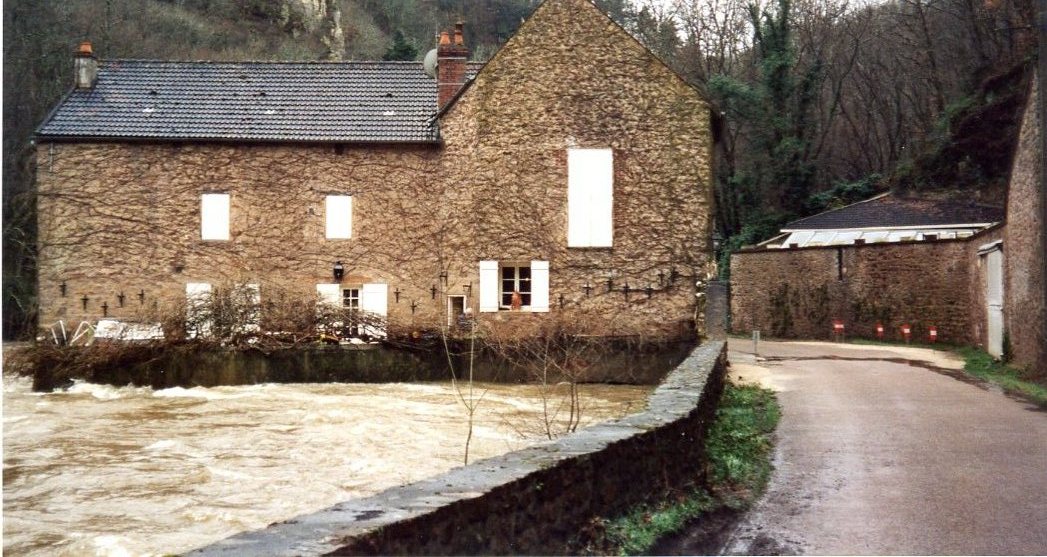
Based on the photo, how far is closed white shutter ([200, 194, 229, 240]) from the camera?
22.5 meters

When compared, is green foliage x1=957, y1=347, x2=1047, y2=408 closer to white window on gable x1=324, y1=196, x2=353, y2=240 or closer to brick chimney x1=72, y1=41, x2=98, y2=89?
white window on gable x1=324, y1=196, x2=353, y2=240

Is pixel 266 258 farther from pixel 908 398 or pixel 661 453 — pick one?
pixel 661 453

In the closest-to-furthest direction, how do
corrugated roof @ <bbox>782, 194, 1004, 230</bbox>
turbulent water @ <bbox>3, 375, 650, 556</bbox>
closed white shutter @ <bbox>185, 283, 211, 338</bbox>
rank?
1. turbulent water @ <bbox>3, 375, 650, 556</bbox>
2. closed white shutter @ <bbox>185, 283, 211, 338</bbox>
3. corrugated roof @ <bbox>782, 194, 1004, 230</bbox>

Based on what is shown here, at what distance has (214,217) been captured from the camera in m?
22.5

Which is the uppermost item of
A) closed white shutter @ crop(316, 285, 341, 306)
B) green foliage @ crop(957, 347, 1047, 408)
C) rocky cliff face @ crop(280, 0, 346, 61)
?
rocky cliff face @ crop(280, 0, 346, 61)

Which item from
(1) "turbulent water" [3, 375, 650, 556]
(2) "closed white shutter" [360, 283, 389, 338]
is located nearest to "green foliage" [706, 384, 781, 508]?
(1) "turbulent water" [3, 375, 650, 556]

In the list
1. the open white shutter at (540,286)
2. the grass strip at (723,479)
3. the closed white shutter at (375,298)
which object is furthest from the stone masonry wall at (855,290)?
the grass strip at (723,479)

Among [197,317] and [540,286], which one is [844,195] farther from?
[197,317]

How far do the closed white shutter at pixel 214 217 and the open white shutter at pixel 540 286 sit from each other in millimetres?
6840

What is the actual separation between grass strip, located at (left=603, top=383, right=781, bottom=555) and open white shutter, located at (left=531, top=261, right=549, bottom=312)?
8.69m

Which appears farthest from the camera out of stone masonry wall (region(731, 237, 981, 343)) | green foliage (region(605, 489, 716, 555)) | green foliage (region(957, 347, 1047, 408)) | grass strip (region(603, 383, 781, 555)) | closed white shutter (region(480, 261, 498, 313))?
stone masonry wall (region(731, 237, 981, 343))

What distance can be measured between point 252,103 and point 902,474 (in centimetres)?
1898

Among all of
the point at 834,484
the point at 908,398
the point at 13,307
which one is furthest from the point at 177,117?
the point at 834,484

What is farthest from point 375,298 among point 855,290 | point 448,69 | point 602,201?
point 855,290
